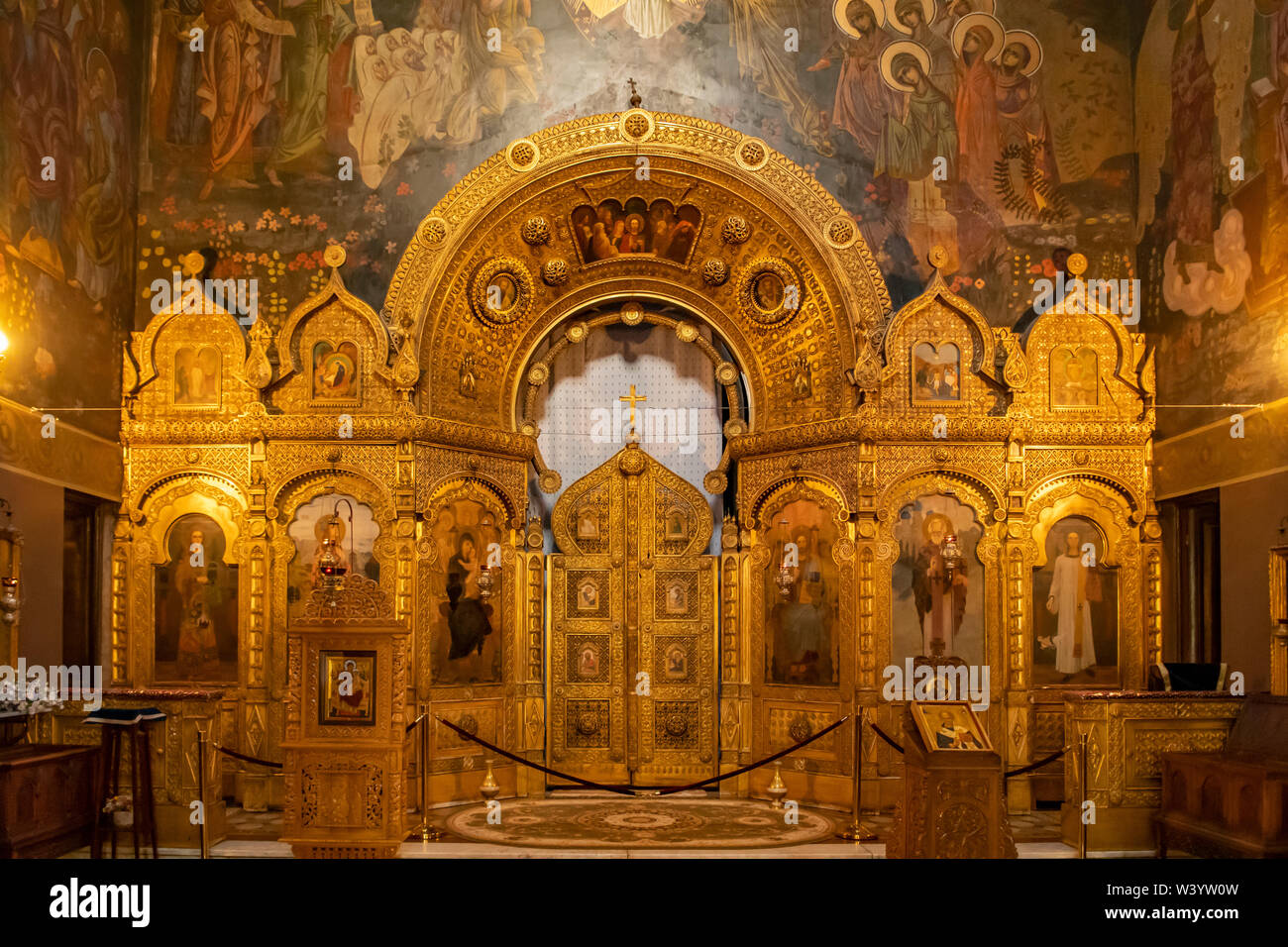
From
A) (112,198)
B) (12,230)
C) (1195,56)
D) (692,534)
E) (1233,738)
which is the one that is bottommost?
(1233,738)

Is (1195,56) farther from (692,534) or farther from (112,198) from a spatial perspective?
(112,198)

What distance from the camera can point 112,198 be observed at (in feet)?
52.1

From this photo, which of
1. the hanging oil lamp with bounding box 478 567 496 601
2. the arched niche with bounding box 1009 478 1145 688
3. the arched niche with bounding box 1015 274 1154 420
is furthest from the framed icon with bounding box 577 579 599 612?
the arched niche with bounding box 1015 274 1154 420

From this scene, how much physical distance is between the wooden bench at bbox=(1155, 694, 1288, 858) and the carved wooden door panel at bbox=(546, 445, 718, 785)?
6656mm

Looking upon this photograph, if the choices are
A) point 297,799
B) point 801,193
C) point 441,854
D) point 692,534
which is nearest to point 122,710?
point 297,799

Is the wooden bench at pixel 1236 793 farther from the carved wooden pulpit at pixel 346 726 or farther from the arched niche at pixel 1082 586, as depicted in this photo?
the carved wooden pulpit at pixel 346 726

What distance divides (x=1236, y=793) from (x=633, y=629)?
841 cm

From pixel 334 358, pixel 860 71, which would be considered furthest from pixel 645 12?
pixel 334 358

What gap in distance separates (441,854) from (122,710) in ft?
11.4

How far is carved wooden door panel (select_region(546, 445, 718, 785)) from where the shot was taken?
696 inches

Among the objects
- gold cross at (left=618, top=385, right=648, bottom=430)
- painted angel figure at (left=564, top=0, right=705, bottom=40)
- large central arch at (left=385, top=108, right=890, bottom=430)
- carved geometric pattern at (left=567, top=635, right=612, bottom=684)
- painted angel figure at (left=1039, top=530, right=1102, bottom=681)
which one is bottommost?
carved geometric pattern at (left=567, top=635, right=612, bottom=684)

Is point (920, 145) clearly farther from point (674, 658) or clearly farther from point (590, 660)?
point (590, 660)

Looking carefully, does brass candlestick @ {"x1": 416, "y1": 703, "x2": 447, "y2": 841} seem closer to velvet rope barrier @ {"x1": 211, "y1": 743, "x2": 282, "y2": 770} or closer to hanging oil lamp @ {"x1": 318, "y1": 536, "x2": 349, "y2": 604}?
velvet rope barrier @ {"x1": 211, "y1": 743, "x2": 282, "y2": 770}
